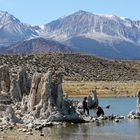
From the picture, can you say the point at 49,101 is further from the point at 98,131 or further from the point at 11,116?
the point at 98,131

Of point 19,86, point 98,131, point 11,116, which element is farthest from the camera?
point 19,86

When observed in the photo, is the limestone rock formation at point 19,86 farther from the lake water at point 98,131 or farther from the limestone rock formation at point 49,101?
the lake water at point 98,131

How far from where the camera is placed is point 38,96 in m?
62.4

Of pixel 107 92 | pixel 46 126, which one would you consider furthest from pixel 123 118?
pixel 107 92

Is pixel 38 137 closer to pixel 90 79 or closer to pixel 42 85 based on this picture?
pixel 42 85

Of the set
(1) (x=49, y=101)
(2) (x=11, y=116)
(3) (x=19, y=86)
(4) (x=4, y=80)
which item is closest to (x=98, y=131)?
(1) (x=49, y=101)

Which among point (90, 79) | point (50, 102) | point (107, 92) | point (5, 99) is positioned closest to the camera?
point (50, 102)

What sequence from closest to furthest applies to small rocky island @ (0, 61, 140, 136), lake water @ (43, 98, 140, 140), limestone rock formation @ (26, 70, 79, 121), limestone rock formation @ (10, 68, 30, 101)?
lake water @ (43, 98, 140, 140), small rocky island @ (0, 61, 140, 136), limestone rock formation @ (26, 70, 79, 121), limestone rock formation @ (10, 68, 30, 101)

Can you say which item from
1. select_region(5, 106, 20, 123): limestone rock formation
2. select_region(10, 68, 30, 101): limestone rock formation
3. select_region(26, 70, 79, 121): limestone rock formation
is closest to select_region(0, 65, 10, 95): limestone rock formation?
select_region(10, 68, 30, 101): limestone rock formation

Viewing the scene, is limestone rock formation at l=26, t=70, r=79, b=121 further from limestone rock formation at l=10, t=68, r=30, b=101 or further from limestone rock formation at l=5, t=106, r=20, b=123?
limestone rock formation at l=10, t=68, r=30, b=101

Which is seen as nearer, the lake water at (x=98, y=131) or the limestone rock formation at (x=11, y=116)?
the lake water at (x=98, y=131)

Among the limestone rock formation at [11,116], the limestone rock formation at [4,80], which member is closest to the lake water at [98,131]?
the limestone rock formation at [11,116]

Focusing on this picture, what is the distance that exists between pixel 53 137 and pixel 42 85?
1416 cm

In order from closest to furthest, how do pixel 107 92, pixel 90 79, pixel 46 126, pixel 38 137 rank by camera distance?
1. pixel 38 137
2. pixel 46 126
3. pixel 107 92
4. pixel 90 79
